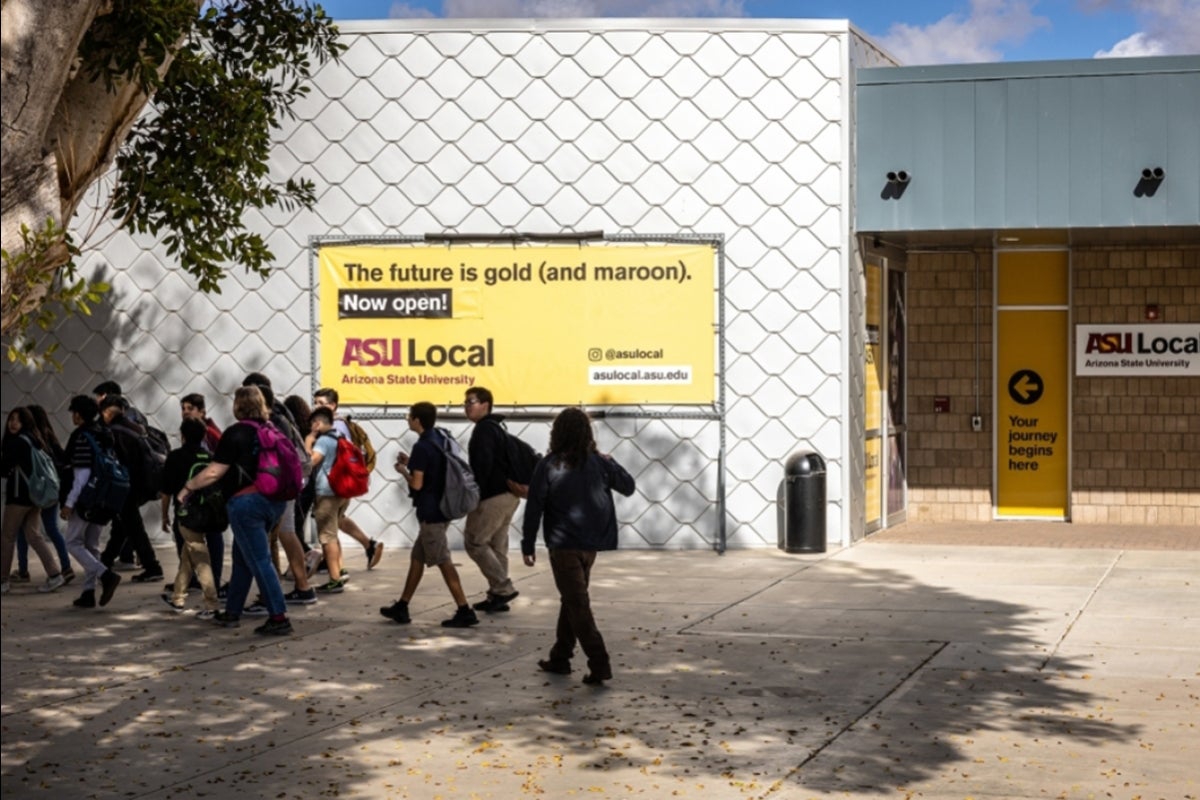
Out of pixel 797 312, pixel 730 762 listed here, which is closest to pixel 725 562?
pixel 797 312

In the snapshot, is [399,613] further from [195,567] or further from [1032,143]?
[1032,143]

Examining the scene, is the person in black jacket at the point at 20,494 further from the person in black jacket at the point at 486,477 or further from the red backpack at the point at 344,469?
the person in black jacket at the point at 486,477

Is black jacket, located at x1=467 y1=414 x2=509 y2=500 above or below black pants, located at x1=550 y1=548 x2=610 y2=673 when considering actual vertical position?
above

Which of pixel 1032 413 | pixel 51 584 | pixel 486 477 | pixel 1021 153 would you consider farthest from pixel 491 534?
pixel 1032 413

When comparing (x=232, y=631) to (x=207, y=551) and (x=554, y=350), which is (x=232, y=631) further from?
(x=554, y=350)

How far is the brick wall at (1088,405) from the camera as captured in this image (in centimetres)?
2005

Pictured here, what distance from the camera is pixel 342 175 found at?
1869 centimetres

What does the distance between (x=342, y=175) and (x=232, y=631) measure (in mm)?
6961

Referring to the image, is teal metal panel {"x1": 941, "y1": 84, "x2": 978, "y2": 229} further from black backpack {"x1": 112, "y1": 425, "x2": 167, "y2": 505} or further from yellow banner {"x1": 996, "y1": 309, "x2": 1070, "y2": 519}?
black backpack {"x1": 112, "y1": 425, "x2": 167, "y2": 505}

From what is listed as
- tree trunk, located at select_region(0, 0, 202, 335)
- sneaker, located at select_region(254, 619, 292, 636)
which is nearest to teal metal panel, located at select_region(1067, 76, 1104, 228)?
sneaker, located at select_region(254, 619, 292, 636)

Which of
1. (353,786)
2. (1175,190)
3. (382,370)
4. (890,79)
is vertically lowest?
(353,786)

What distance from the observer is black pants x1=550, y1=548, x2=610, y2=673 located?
35.3 feet

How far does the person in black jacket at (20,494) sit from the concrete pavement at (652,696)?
12.8 inches

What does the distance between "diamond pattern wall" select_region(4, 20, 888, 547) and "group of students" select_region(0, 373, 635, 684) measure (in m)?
3.62
